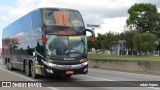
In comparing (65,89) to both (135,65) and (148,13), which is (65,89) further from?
(148,13)

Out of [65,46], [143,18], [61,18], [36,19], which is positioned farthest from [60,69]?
[143,18]

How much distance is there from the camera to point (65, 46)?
1972cm

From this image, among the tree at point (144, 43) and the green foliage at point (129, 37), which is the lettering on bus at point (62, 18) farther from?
the green foliage at point (129, 37)

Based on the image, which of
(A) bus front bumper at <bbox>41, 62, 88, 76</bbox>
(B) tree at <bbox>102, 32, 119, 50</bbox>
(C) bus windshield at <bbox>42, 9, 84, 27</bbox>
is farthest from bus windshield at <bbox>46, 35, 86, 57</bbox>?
(B) tree at <bbox>102, 32, 119, 50</bbox>

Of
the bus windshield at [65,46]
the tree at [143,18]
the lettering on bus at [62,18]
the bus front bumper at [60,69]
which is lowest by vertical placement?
the bus front bumper at [60,69]

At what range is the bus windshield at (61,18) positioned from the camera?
20.3 meters

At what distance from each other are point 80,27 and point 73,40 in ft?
2.97

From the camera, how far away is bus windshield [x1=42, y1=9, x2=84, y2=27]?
20266mm

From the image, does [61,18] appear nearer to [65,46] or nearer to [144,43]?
[65,46]

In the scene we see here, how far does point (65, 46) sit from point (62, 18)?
5.37 ft

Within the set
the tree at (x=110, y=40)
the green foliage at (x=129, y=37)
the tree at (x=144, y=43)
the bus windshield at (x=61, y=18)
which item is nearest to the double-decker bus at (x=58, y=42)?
the bus windshield at (x=61, y=18)

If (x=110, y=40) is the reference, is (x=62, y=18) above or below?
above

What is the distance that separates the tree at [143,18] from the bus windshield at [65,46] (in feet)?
331

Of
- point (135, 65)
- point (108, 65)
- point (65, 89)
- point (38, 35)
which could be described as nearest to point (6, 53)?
point (108, 65)
